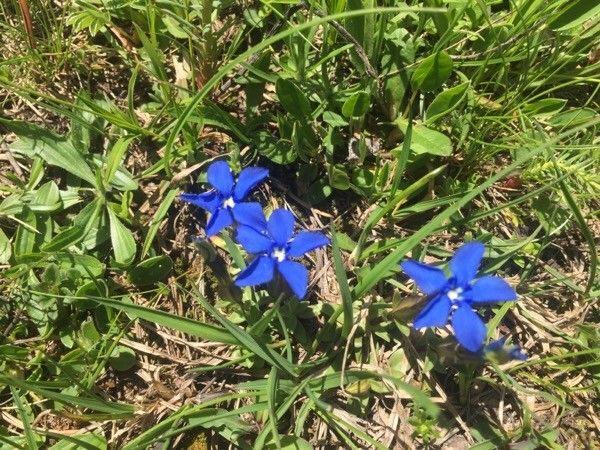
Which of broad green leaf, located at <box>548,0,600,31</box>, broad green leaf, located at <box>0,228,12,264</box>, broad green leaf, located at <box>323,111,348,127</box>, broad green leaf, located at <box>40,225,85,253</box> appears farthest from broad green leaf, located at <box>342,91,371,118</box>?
broad green leaf, located at <box>0,228,12,264</box>

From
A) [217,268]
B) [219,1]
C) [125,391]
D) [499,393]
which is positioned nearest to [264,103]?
[219,1]

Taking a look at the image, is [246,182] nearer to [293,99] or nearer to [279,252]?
[279,252]

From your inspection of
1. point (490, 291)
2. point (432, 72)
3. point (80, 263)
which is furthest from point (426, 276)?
point (80, 263)

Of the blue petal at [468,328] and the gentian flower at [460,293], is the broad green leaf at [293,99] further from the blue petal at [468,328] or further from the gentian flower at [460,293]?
the blue petal at [468,328]

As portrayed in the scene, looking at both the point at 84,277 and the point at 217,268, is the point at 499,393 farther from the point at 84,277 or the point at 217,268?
the point at 84,277

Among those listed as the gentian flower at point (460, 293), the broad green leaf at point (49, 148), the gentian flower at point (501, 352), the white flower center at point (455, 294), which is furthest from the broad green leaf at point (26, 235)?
the gentian flower at point (501, 352)
